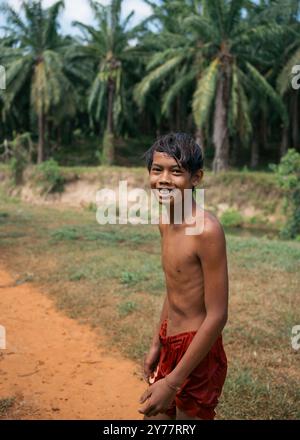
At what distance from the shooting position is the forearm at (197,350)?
1.97 metres

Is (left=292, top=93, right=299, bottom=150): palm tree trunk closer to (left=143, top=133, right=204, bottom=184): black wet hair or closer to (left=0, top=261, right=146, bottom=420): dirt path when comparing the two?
(left=0, top=261, right=146, bottom=420): dirt path

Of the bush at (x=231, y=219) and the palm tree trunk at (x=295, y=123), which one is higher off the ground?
the palm tree trunk at (x=295, y=123)

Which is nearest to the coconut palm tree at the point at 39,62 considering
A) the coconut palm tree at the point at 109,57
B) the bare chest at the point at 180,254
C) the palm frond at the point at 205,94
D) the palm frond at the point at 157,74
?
the coconut palm tree at the point at 109,57

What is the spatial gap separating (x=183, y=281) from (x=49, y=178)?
19.6m

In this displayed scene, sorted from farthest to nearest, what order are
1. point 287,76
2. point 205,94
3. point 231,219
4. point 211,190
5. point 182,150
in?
point 287,76
point 211,190
point 205,94
point 231,219
point 182,150

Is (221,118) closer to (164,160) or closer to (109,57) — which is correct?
(109,57)

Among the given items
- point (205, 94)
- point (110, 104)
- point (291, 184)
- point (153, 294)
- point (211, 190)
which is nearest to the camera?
point (153, 294)

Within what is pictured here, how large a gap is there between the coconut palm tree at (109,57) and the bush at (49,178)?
337 centimetres

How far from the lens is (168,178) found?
2.08 metres

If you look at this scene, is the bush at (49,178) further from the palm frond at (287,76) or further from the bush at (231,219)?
the palm frond at (287,76)

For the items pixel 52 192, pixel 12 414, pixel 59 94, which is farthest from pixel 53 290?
pixel 59 94

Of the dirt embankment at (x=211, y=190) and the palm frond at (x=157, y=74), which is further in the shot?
the palm frond at (x=157, y=74)

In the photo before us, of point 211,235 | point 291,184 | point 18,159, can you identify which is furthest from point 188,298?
point 18,159

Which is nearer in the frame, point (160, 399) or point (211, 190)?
point (160, 399)
